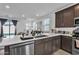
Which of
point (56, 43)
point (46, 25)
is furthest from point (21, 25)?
point (56, 43)

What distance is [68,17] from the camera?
3.43 m

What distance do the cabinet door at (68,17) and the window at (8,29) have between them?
2.16 m

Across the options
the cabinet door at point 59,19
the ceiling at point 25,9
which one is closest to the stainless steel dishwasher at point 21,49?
the ceiling at point 25,9

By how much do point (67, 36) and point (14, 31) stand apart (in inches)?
81.5

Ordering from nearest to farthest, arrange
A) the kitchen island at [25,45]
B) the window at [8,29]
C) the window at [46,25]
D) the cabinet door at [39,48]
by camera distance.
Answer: the kitchen island at [25,45] < the window at [8,29] < the window at [46,25] < the cabinet door at [39,48]

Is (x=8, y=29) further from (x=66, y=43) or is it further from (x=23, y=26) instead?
(x=66, y=43)

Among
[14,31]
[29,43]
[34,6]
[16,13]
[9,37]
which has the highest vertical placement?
[34,6]

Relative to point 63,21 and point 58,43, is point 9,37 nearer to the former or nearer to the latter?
point 58,43

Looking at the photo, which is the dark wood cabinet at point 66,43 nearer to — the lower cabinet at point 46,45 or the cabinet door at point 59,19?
the lower cabinet at point 46,45

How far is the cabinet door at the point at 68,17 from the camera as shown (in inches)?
128

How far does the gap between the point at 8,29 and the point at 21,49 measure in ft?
1.55

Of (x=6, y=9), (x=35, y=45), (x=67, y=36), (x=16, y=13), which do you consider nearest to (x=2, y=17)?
(x=6, y=9)

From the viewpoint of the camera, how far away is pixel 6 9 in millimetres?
1748

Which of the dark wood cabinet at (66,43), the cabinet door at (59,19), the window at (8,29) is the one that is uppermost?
the cabinet door at (59,19)
